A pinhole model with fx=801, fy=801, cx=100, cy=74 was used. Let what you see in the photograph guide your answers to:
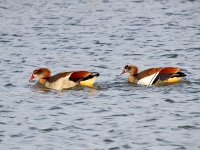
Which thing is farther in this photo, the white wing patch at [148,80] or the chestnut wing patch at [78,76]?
the white wing patch at [148,80]

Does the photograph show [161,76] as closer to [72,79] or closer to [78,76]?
[78,76]

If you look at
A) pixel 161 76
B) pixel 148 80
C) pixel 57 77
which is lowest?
pixel 148 80

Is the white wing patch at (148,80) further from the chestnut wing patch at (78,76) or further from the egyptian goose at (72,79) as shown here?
the chestnut wing patch at (78,76)

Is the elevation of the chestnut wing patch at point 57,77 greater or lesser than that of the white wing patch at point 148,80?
greater

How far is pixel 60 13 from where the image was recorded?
37.3m

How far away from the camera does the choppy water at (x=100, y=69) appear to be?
1778 cm

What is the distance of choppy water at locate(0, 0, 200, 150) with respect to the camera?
17.8 metres

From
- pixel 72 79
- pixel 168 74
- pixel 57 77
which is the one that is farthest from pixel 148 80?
pixel 57 77

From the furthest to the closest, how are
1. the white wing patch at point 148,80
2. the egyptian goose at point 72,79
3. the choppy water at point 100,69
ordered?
1. the white wing patch at point 148,80
2. the egyptian goose at point 72,79
3. the choppy water at point 100,69

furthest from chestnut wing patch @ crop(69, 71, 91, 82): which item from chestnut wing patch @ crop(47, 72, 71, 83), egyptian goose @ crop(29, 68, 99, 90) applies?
chestnut wing patch @ crop(47, 72, 71, 83)

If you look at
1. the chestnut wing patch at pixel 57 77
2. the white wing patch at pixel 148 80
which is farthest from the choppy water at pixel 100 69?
the chestnut wing patch at pixel 57 77

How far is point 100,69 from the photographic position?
1018 inches

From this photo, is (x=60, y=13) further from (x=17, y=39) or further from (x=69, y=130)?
(x=69, y=130)

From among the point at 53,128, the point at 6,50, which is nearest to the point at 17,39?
the point at 6,50
